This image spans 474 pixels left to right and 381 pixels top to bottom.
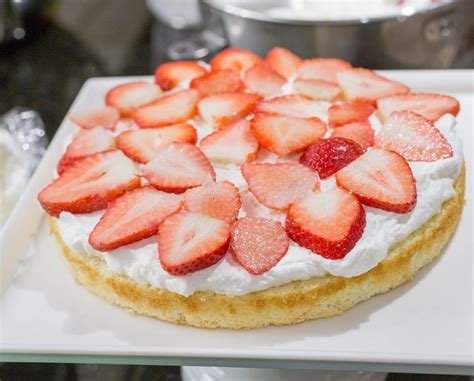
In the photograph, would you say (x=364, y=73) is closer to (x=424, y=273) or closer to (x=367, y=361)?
(x=424, y=273)

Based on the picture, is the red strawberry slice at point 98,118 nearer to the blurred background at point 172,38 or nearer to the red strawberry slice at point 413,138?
the blurred background at point 172,38

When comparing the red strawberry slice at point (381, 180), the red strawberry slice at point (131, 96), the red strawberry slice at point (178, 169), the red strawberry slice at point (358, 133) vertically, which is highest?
the red strawberry slice at point (381, 180)

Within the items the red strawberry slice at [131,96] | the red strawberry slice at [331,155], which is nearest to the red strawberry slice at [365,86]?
the red strawberry slice at [331,155]

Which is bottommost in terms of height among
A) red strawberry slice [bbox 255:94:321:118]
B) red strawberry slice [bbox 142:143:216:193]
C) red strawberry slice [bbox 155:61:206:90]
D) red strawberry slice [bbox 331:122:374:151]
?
red strawberry slice [bbox 155:61:206:90]

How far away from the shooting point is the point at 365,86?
151cm

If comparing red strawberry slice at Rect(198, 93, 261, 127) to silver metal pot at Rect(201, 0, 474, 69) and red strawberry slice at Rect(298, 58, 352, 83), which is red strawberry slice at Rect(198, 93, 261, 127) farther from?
silver metal pot at Rect(201, 0, 474, 69)

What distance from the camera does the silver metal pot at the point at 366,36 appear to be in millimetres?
2014

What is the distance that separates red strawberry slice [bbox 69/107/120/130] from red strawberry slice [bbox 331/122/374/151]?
1.73ft

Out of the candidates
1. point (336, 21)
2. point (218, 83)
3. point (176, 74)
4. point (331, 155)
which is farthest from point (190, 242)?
point (336, 21)

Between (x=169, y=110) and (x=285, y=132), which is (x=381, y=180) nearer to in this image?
(x=285, y=132)

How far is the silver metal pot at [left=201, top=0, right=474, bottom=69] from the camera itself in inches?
79.3

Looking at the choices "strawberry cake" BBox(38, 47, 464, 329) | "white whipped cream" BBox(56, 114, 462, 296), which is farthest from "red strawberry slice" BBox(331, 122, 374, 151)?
"white whipped cream" BBox(56, 114, 462, 296)

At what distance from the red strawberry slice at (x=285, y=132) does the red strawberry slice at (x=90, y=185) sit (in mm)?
270

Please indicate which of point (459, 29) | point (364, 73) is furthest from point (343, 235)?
point (459, 29)
